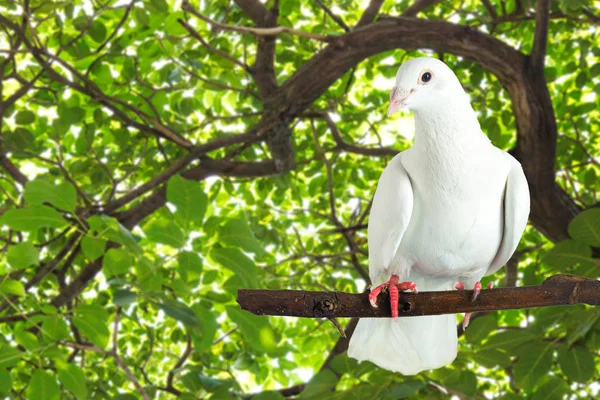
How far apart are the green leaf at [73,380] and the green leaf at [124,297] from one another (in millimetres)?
546

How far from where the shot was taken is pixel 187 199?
2275 mm

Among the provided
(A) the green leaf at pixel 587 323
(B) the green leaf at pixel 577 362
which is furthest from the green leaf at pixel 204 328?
(B) the green leaf at pixel 577 362

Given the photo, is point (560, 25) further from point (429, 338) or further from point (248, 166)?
point (429, 338)

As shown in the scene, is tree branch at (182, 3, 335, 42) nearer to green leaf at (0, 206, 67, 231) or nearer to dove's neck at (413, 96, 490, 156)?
→ green leaf at (0, 206, 67, 231)

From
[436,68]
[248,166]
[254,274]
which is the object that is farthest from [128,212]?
[436,68]

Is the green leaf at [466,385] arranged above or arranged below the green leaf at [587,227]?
below

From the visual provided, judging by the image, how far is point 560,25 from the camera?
4.58 m

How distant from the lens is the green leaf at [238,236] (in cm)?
226

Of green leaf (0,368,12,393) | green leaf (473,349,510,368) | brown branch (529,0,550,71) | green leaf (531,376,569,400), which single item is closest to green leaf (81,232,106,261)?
green leaf (0,368,12,393)

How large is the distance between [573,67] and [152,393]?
3.43 meters

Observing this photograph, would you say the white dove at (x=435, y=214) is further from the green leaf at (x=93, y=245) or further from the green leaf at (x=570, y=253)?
the green leaf at (x=93, y=245)

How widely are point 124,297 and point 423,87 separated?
122cm

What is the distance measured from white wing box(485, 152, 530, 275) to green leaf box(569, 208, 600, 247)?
2.40 feet

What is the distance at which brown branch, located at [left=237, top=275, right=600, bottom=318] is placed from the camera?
1.41 metres
